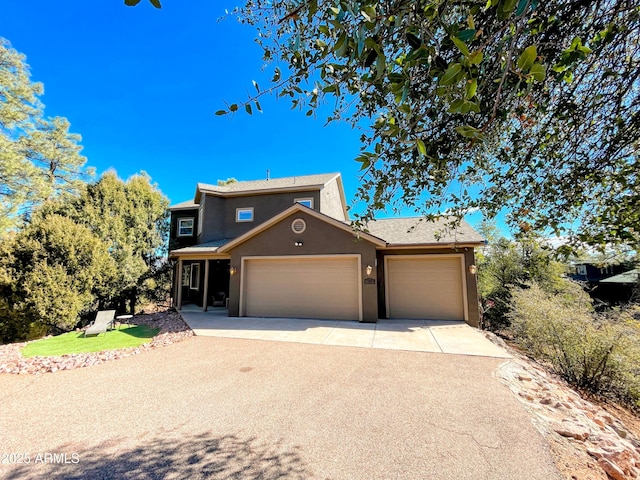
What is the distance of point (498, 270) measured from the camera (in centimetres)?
1481

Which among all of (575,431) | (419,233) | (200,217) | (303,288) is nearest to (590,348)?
(575,431)

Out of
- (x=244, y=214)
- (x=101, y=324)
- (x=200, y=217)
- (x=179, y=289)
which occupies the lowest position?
(x=101, y=324)

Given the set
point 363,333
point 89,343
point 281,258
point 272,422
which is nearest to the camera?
point 272,422

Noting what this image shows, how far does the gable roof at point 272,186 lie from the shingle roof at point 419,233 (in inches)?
168

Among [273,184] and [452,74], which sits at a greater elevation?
[273,184]

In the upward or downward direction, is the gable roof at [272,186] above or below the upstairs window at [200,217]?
above

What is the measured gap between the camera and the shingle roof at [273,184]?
1539 cm

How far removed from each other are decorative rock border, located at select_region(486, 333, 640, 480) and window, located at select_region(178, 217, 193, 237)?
17082 mm

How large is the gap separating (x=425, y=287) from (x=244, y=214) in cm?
1070

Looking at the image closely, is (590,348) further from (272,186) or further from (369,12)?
(272,186)

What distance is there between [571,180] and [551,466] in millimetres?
3336

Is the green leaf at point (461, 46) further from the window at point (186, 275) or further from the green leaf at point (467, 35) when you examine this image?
the window at point (186, 275)

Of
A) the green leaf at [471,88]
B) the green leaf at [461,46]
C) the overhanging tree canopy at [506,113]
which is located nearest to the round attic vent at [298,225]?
the overhanging tree canopy at [506,113]

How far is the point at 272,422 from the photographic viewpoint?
3.72 m
